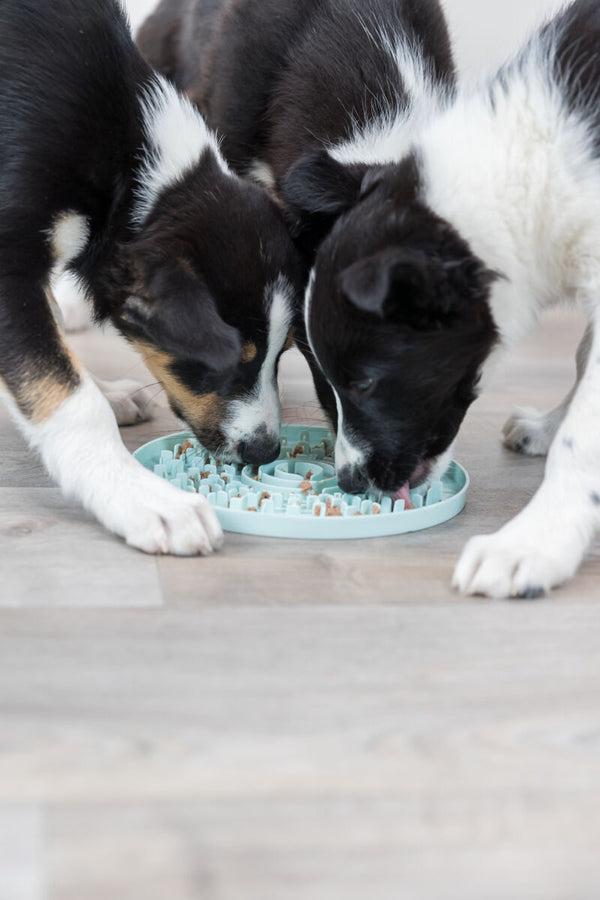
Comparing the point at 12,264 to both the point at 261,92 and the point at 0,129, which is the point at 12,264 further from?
the point at 261,92

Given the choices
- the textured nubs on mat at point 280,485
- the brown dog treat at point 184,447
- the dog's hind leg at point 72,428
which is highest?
the dog's hind leg at point 72,428

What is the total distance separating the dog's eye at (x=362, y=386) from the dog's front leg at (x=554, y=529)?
1.30 feet

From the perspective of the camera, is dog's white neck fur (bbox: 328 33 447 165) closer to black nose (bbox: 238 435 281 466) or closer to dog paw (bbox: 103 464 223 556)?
black nose (bbox: 238 435 281 466)

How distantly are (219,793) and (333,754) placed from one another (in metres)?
0.18

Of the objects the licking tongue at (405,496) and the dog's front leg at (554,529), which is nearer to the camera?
the dog's front leg at (554,529)

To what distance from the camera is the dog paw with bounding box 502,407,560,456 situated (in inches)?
118

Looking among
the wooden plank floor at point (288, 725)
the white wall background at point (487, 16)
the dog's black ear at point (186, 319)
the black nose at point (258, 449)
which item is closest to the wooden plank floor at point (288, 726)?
the wooden plank floor at point (288, 725)

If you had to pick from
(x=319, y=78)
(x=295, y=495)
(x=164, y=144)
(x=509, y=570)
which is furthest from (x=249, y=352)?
(x=319, y=78)

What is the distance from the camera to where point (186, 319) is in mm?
2201

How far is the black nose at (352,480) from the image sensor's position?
7.79 ft

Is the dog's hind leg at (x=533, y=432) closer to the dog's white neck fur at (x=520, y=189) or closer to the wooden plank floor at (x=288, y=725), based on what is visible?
the dog's white neck fur at (x=520, y=189)

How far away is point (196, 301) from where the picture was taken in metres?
2.23

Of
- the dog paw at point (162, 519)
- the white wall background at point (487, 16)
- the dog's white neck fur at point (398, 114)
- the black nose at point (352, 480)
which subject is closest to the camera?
the dog paw at point (162, 519)

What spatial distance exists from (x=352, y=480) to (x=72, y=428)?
608mm
